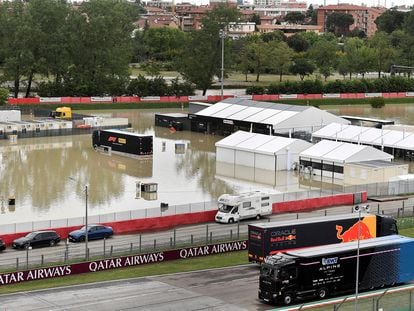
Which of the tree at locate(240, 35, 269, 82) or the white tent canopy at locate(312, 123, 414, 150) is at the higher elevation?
the tree at locate(240, 35, 269, 82)

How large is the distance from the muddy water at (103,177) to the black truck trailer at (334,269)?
17.2 m

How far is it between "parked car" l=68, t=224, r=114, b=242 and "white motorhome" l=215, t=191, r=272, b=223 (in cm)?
599

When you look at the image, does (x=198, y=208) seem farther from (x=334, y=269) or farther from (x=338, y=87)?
(x=338, y=87)

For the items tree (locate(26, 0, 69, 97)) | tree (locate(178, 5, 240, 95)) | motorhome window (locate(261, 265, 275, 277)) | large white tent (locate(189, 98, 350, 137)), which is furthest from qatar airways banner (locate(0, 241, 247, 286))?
tree (locate(178, 5, 240, 95))

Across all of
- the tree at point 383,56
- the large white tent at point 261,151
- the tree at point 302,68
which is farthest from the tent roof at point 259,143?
the tree at point 383,56

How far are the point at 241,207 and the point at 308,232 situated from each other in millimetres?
9152

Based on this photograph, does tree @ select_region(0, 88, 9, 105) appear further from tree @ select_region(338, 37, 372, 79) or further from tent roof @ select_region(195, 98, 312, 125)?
tree @ select_region(338, 37, 372, 79)

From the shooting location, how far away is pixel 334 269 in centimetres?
2895

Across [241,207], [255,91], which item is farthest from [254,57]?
[241,207]

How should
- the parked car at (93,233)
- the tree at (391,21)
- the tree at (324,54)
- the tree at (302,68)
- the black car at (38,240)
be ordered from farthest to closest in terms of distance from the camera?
the tree at (391,21) < the tree at (324,54) < the tree at (302,68) < the parked car at (93,233) < the black car at (38,240)

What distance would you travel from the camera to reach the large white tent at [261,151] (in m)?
56.7

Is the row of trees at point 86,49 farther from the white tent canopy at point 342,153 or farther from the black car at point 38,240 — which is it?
the black car at point 38,240

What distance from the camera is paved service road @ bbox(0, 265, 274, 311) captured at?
28.4 meters

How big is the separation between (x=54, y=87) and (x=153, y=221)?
5487 centimetres
